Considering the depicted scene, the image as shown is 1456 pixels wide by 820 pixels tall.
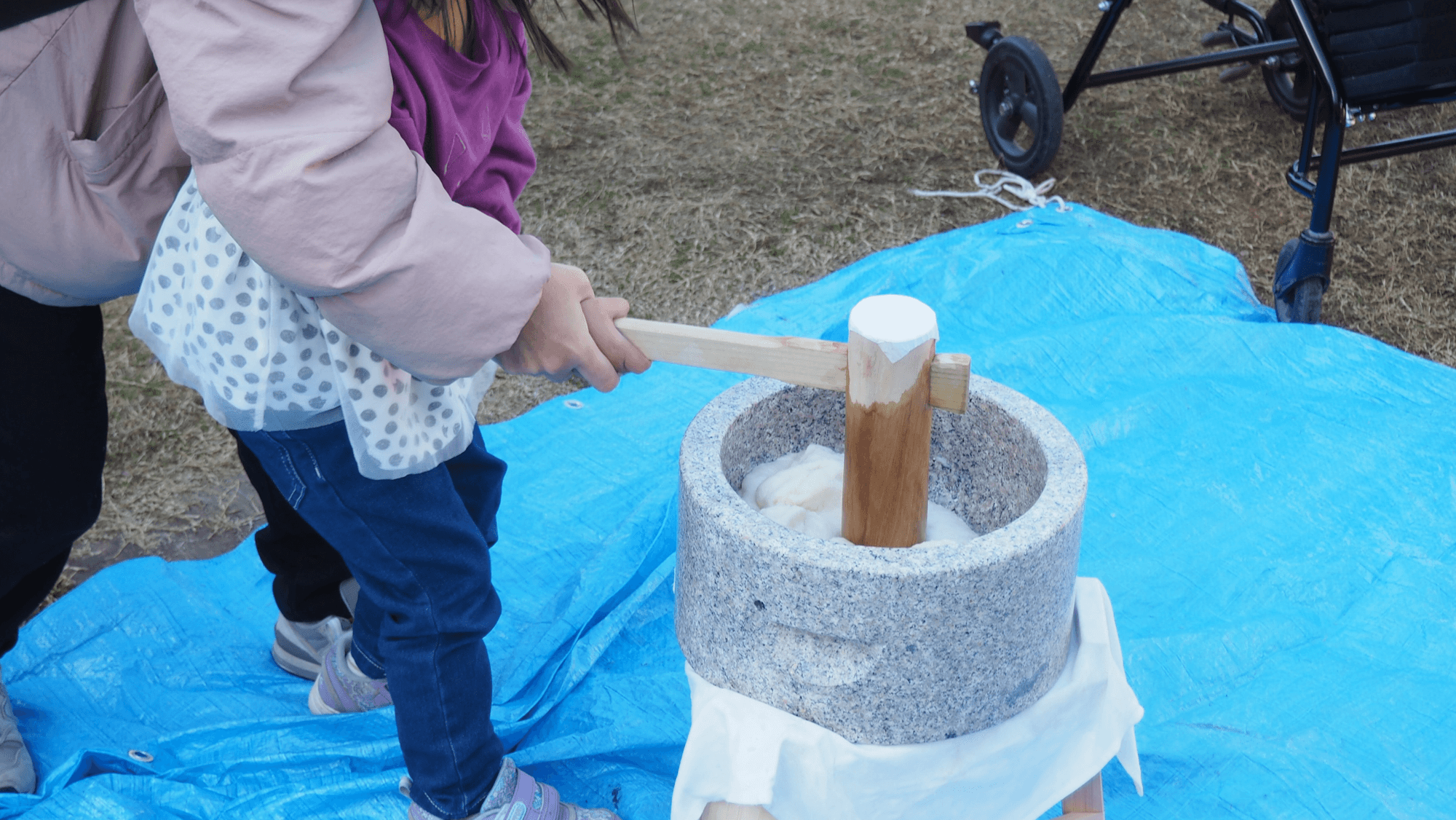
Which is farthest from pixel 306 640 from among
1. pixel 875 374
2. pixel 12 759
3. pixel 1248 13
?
pixel 1248 13

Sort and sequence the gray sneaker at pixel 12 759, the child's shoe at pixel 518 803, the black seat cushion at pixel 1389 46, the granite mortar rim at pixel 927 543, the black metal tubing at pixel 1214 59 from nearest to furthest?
the granite mortar rim at pixel 927 543 < the child's shoe at pixel 518 803 < the gray sneaker at pixel 12 759 < the black seat cushion at pixel 1389 46 < the black metal tubing at pixel 1214 59

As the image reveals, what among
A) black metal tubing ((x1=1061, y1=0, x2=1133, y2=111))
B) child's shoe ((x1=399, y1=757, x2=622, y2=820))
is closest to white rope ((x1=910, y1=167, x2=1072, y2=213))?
black metal tubing ((x1=1061, y1=0, x2=1133, y2=111))

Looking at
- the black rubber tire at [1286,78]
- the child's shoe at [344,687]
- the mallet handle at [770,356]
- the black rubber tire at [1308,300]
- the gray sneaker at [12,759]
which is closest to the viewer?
the mallet handle at [770,356]

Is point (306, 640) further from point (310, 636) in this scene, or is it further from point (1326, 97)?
point (1326, 97)

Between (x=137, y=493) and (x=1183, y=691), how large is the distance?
1957mm

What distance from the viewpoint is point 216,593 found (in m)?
1.93

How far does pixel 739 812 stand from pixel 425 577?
1.38 ft

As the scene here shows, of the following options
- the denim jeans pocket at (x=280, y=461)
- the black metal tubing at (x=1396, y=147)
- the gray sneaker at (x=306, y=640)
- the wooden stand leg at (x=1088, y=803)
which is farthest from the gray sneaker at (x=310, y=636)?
the black metal tubing at (x=1396, y=147)

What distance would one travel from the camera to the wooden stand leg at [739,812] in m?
1.18

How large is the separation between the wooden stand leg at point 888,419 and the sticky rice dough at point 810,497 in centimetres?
6

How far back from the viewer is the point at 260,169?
911mm

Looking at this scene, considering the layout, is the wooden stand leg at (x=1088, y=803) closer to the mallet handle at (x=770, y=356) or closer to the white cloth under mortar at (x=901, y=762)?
the white cloth under mortar at (x=901, y=762)

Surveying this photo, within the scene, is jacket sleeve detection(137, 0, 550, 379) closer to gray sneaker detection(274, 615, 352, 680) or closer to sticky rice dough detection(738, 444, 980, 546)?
sticky rice dough detection(738, 444, 980, 546)

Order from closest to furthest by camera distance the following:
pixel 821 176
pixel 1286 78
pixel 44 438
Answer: pixel 44 438, pixel 821 176, pixel 1286 78
